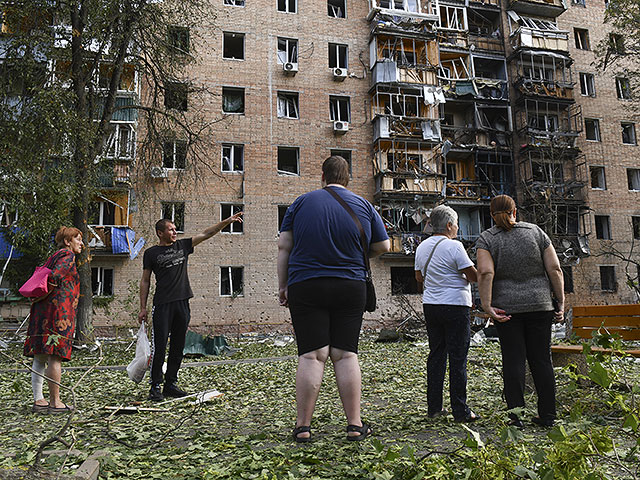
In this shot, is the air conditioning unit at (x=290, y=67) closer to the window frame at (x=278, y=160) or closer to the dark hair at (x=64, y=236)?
the window frame at (x=278, y=160)

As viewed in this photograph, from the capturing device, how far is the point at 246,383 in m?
7.32

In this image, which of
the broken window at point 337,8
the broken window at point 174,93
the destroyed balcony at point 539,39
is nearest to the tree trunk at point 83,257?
the broken window at point 174,93

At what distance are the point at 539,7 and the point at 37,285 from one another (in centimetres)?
3279

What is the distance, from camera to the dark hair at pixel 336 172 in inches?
159

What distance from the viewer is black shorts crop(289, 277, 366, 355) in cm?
356

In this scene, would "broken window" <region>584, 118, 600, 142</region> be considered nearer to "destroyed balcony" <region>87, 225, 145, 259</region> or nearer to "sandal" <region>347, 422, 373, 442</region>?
"destroyed balcony" <region>87, 225, 145, 259</region>

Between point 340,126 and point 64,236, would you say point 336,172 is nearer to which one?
point 64,236

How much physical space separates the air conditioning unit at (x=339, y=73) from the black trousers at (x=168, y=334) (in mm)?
21318

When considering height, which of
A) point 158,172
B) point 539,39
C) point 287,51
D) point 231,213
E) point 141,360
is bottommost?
point 141,360

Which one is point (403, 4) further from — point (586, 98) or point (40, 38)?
point (40, 38)

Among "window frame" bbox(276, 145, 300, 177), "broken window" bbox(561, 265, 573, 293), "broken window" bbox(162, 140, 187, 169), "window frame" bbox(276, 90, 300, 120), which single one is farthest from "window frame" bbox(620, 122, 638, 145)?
"broken window" bbox(162, 140, 187, 169)

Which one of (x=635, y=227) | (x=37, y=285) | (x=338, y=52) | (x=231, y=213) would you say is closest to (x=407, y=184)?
(x=338, y=52)

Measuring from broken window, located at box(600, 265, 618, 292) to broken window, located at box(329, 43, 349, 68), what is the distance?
1902cm

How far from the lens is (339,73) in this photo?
24.8 metres
